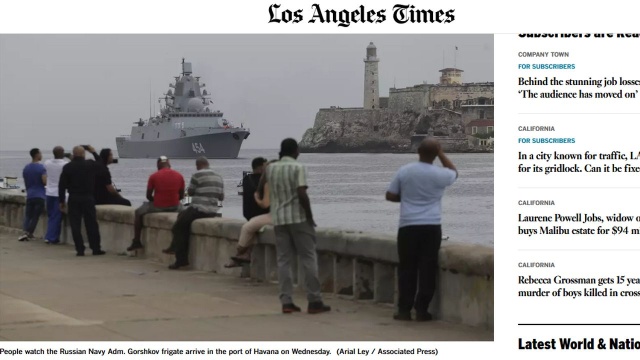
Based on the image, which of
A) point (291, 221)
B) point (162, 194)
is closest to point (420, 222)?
point (291, 221)

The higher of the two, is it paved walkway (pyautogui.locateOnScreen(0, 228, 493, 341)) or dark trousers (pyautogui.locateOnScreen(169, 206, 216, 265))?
dark trousers (pyautogui.locateOnScreen(169, 206, 216, 265))

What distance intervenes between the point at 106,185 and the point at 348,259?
243 inches

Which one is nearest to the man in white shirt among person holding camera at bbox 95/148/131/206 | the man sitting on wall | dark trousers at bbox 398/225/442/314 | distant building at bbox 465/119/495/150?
person holding camera at bbox 95/148/131/206

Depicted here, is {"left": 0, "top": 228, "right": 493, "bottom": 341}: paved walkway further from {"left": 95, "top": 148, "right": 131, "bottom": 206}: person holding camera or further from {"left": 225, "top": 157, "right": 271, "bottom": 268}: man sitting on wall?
{"left": 95, "top": 148, "right": 131, "bottom": 206}: person holding camera

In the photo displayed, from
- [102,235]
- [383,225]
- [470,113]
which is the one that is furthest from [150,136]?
[102,235]

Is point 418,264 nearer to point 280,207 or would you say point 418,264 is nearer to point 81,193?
point 280,207

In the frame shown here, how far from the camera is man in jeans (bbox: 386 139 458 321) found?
8.74 m

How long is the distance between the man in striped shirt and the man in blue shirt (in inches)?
168

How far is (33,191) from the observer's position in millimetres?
16844

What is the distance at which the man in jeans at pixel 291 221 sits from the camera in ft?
30.7

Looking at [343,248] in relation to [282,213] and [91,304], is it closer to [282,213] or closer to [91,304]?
[282,213]

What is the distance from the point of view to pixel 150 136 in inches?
5310

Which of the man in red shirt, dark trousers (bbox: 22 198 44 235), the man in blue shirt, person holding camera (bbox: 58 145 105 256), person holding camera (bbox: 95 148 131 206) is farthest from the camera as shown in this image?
dark trousers (bbox: 22 198 44 235)
